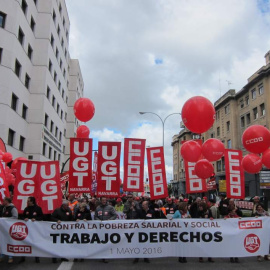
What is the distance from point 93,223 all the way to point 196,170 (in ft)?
16.4

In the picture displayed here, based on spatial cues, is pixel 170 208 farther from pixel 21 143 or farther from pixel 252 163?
pixel 21 143

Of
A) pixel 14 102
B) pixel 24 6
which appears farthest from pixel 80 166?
pixel 24 6

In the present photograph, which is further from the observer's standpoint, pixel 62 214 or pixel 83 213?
pixel 83 213

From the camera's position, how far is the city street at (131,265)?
6996 mm

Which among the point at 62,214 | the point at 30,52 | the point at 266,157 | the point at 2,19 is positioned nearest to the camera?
the point at 62,214

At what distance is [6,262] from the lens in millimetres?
7426

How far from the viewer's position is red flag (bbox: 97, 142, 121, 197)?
9.02 m

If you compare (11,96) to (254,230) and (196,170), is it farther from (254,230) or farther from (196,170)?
(254,230)

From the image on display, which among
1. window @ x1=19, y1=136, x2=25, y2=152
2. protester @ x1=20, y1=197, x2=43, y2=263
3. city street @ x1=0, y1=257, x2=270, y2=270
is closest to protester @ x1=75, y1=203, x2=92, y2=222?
protester @ x1=20, y1=197, x2=43, y2=263

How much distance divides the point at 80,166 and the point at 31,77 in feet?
71.4

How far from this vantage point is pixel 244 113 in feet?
147

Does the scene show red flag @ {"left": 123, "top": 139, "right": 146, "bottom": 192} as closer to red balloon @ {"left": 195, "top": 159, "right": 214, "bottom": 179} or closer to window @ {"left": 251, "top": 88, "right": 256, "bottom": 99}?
red balloon @ {"left": 195, "top": 159, "right": 214, "bottom": 179}

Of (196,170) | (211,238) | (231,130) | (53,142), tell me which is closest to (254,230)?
(211,238)

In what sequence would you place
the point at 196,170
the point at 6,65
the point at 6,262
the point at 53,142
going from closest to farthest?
the point at 6,262, the point at 196,170, the point at 6,65, the point at 53,142
